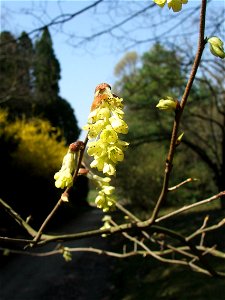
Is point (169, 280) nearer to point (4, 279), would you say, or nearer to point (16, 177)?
point (4, 279)

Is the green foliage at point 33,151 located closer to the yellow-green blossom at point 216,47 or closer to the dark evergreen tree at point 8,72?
the dark evergreen tree at point 8,72

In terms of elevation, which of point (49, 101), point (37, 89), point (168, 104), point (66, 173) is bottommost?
point (66, 173)

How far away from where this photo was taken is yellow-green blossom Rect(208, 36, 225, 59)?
2.98 feet

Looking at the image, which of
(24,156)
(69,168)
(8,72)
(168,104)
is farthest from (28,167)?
(168,104)

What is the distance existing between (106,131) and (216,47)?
0.30 meters

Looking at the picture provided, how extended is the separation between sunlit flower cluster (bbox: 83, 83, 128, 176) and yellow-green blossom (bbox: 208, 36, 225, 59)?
0.76ft

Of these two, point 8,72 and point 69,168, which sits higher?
point 8,72

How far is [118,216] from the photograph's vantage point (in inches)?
717

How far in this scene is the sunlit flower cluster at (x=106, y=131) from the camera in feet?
2.90

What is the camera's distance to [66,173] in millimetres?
1126

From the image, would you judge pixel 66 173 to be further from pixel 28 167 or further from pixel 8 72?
pixel 8 72

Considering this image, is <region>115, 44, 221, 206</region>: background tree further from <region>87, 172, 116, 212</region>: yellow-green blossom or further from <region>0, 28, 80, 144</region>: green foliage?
<region>87, 172, 116, 212</region>: yellow-green blossom

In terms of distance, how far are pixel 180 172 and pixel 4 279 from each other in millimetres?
10048

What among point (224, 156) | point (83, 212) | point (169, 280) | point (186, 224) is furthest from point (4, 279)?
point (83, 212)
